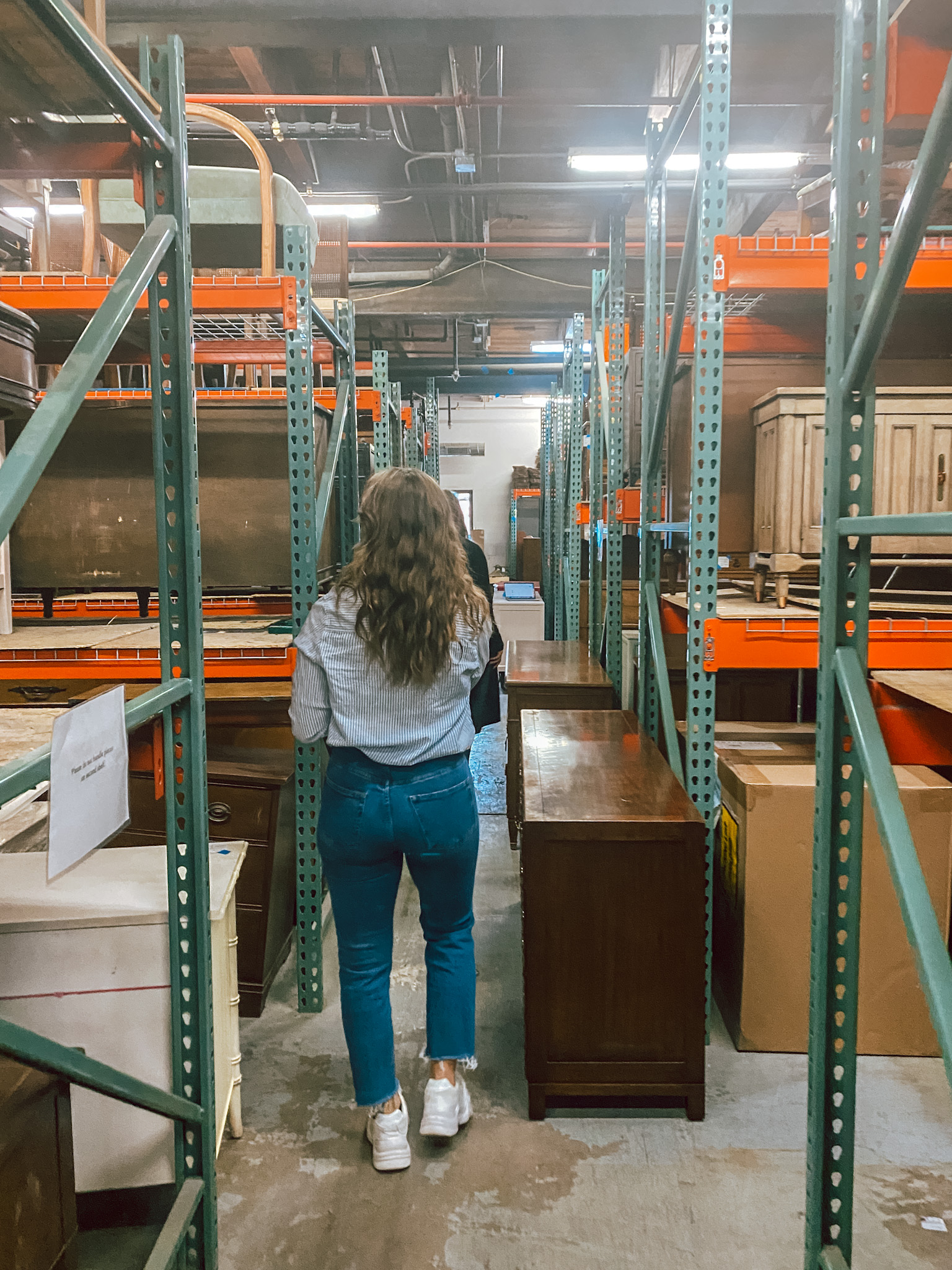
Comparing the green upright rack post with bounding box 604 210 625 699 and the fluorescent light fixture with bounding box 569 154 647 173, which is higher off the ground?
the fluorescent light fixture with bounding box 569 154 647 173

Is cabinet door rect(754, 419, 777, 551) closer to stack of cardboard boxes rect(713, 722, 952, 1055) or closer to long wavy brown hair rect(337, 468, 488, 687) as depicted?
stack of cardboard boxes rect(713, 722, 952, 1055)

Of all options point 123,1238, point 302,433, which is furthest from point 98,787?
point 302,433

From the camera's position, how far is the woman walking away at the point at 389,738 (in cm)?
233

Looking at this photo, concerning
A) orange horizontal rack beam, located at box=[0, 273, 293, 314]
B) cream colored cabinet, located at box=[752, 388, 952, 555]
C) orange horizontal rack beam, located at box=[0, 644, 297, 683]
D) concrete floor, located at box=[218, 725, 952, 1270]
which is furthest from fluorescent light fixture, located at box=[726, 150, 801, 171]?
concrete floor, located at box=[218, 725, 952, 1270]

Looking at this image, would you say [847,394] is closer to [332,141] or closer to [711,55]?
[711,55]

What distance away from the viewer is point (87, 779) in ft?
4.31

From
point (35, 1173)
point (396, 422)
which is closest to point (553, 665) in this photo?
point (396, 422)

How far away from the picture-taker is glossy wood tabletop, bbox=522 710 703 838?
2.58 metres

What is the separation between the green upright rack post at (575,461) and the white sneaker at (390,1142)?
5.30 meters

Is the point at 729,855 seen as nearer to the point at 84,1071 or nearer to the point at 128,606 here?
the point at 84,1071

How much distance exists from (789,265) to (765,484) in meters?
0.76

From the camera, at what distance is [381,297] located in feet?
30.1

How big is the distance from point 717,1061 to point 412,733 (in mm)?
1646

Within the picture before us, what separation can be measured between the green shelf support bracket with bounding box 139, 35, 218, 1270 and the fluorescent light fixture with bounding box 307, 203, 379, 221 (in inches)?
229
